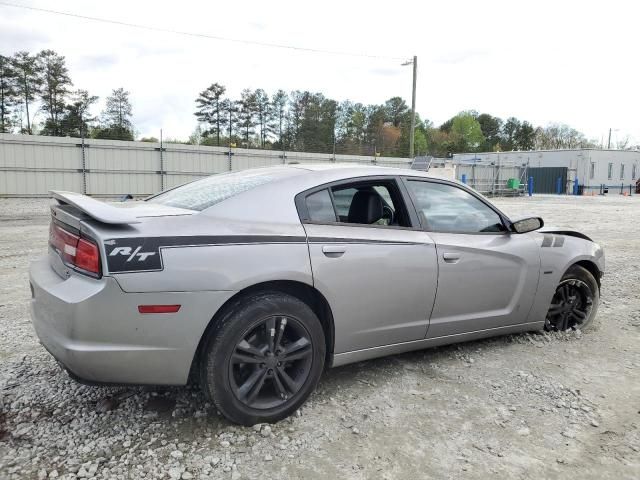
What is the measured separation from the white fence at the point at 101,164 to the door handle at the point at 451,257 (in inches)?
653

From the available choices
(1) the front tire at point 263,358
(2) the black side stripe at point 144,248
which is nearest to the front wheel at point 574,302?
(1) the front tire at point 263,358

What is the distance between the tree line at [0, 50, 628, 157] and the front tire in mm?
33569

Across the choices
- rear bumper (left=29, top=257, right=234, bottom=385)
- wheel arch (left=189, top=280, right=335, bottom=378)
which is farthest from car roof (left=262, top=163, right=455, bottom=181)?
rear bumper (left=29, top=257, right=234, bottom=385)

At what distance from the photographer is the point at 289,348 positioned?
2.77 meters

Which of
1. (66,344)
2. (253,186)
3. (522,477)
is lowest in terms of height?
(522,477)

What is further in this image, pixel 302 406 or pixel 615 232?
pixel 615 232

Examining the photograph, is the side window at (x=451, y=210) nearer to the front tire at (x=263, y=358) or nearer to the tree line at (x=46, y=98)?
the front tire at (x=263, y=358)

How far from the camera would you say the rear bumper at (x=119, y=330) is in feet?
7.64

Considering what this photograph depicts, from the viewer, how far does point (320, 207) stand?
305 centimetres

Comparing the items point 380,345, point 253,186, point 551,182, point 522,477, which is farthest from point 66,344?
point 551,182

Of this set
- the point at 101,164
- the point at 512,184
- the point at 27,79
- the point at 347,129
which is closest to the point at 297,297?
the point at 101,164

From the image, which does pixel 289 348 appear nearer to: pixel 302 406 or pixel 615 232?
pixel 302 406

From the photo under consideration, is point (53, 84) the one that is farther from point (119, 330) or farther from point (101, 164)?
point (119, 330)

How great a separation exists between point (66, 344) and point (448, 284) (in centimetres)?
235
